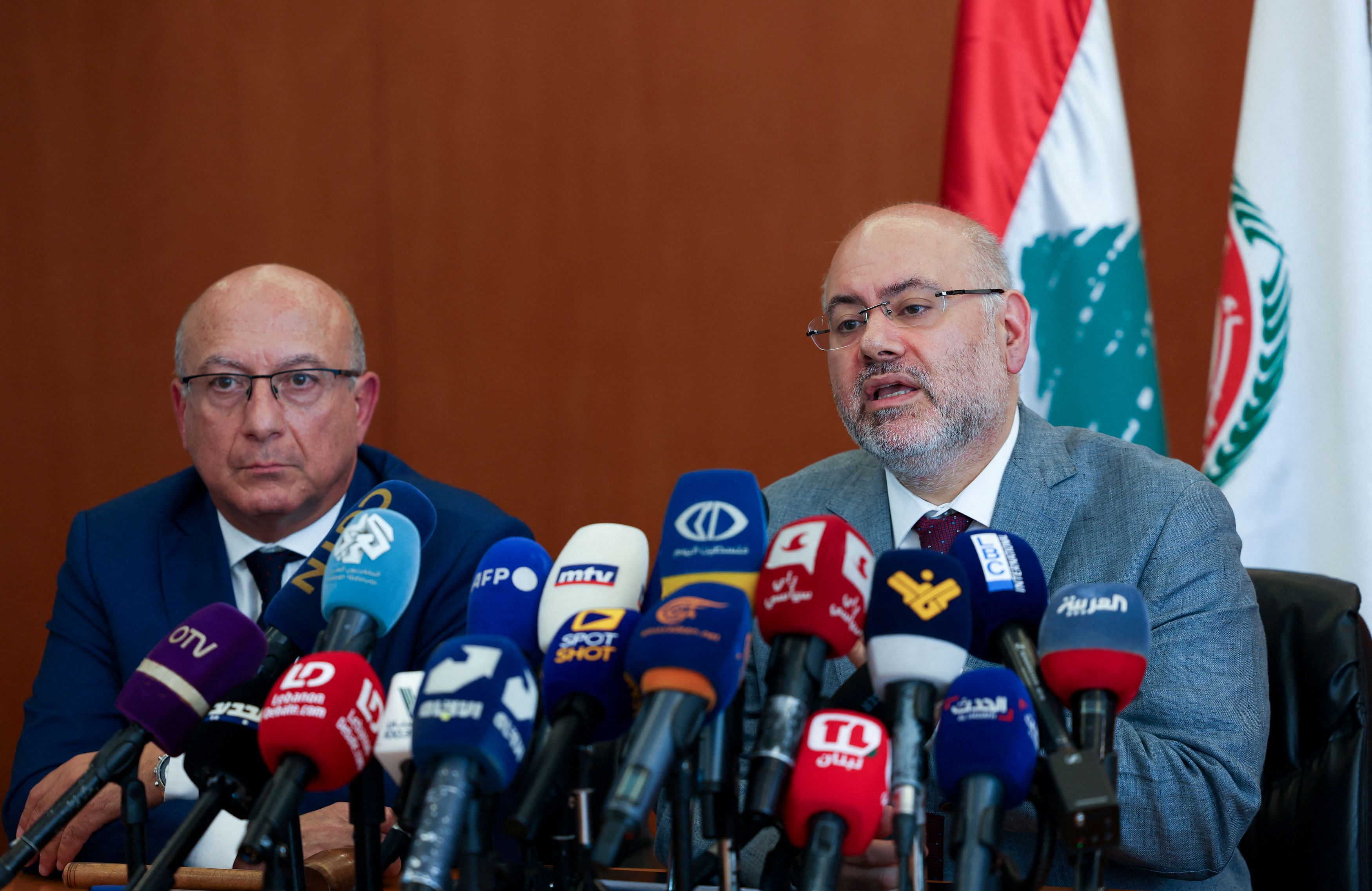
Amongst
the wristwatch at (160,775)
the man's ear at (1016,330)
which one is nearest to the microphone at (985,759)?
the man's ear at (1016,330)

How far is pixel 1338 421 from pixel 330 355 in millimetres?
2041

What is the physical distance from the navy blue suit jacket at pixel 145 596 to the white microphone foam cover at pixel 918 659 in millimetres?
1282

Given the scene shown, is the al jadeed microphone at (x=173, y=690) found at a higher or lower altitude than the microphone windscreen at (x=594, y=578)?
lower

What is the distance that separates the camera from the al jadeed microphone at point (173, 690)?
0.95 meters

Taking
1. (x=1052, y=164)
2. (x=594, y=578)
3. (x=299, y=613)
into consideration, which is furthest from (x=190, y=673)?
(x=1052, y=164)

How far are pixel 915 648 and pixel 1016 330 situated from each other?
1313 mm

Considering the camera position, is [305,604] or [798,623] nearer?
[798,623]

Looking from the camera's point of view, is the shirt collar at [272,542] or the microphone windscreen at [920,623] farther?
the shirt collar at [272,542]

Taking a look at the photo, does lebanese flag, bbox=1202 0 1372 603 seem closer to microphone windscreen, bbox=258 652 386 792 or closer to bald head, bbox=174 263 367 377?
bald head, bbox=174 263 367 377

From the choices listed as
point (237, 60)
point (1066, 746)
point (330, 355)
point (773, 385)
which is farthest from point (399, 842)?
point (237, 60)

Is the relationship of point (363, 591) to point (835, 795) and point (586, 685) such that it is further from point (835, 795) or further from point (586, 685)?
point (835, 795)

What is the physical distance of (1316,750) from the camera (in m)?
1.68

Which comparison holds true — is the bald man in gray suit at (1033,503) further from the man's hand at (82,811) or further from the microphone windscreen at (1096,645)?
the man's hand at (82,811)

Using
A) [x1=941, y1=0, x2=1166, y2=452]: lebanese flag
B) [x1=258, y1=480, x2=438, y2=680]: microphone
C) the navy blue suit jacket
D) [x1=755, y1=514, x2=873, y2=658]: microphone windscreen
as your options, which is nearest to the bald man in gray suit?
[x1=941, y1=0, x2=1166, y2=452]: lebanese flag
